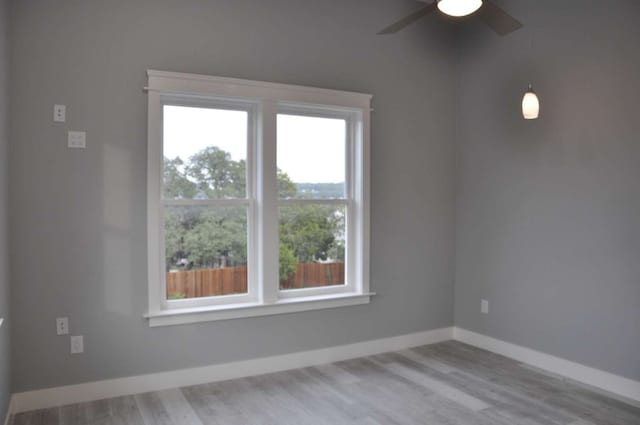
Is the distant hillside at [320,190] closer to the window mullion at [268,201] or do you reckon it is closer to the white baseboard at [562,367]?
the window mullion at [268,201]

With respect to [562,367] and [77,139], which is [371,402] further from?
[77,139]

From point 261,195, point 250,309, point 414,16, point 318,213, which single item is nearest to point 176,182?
point 261,195

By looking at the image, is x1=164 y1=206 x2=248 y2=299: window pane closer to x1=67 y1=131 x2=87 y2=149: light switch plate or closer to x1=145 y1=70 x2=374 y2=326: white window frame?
x1=145 y1=70 x2=374 y2=326: white window frame

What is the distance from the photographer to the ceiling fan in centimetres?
227

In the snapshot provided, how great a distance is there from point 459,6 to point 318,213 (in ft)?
7.04

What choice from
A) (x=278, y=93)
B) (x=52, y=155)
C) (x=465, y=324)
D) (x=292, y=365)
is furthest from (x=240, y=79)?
(x=465, y=324)

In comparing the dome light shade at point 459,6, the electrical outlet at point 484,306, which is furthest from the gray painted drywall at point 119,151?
the dome light shade at point 459,6

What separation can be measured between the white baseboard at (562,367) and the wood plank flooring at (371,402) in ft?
0.38

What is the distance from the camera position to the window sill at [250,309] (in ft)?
11.2

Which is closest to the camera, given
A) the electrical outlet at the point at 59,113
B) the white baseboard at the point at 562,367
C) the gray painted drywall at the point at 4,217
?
the gray painted drywall at the point at 4,217

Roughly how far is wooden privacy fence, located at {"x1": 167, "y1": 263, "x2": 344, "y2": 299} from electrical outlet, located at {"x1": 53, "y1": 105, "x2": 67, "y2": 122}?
1.22 m

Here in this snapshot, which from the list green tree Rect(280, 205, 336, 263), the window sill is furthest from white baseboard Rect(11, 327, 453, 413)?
green tree Rect(280, 205, 336, 263)

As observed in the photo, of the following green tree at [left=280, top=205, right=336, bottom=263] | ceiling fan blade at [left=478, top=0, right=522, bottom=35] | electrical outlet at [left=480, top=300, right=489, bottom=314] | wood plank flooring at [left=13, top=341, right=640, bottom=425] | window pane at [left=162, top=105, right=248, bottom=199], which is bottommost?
wood plank flooring at [left=13, top=341, right=640, bottom=425]

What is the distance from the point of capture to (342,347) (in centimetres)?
410
